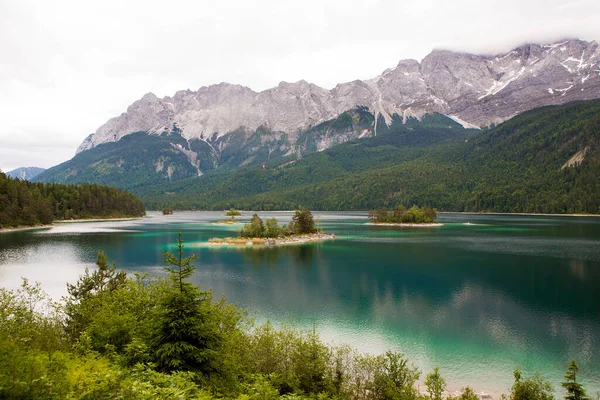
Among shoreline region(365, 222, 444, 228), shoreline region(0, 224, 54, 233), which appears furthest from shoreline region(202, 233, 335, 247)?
shoreline region(0, 224, 54, 233)

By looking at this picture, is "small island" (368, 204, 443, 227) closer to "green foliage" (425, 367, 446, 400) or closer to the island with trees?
the island with trees

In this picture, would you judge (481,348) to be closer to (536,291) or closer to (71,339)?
(536,291)

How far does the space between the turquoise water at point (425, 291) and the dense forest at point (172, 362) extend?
16.0 feet

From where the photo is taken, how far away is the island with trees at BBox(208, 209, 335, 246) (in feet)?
305

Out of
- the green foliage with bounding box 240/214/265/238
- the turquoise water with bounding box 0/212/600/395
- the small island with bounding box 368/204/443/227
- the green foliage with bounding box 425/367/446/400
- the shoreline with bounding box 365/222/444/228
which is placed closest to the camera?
the green foliage with bounding box 425/367/446/400

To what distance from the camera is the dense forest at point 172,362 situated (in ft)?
29.3

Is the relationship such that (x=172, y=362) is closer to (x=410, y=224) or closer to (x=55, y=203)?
(x=410, y=224)

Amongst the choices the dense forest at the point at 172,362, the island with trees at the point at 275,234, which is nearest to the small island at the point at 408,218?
the island with trees at the point at 275,234

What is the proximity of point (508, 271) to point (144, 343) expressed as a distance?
54445 mm

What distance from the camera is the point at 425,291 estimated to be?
145 ft

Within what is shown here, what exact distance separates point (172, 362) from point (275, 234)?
277ft

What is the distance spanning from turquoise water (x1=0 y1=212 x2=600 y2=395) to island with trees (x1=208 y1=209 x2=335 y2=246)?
801cm

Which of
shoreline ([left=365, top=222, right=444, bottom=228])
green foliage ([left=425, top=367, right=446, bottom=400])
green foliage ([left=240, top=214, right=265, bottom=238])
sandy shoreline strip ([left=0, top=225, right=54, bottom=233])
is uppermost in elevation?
sandy shoreline strip ([left=0, top=225, right=54, bottom=233])

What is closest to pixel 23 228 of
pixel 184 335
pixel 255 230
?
pixel 255 230
